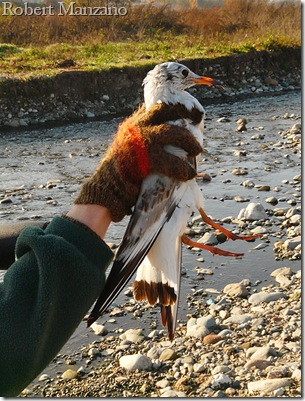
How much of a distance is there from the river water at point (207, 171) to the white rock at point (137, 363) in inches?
24.0

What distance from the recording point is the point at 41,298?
163 cm

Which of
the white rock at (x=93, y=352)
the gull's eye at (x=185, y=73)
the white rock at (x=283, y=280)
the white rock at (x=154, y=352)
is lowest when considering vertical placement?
the white rock at (x=283, y=280)

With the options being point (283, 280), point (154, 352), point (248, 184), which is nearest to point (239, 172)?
→ point (248, 184)

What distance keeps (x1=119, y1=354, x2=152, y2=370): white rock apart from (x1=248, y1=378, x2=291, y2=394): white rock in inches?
34.5

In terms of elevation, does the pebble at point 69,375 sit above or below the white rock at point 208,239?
above

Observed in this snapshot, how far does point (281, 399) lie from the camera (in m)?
4.46

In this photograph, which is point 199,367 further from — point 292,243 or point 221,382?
point 292,243

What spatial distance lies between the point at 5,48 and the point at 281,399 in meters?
17.6

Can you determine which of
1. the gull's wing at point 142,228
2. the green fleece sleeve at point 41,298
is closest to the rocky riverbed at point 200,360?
the gull's wing at point 142,228

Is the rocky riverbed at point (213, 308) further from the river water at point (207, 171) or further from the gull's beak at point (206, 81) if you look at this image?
the gull's beak at point (206, 81)

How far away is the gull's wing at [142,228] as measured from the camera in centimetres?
220

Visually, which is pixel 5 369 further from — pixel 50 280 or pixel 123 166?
pixel 123 166

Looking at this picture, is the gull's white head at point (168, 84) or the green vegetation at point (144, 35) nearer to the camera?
the gull's white head at point (168, 84)

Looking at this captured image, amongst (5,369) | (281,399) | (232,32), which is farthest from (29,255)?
(232,32)
